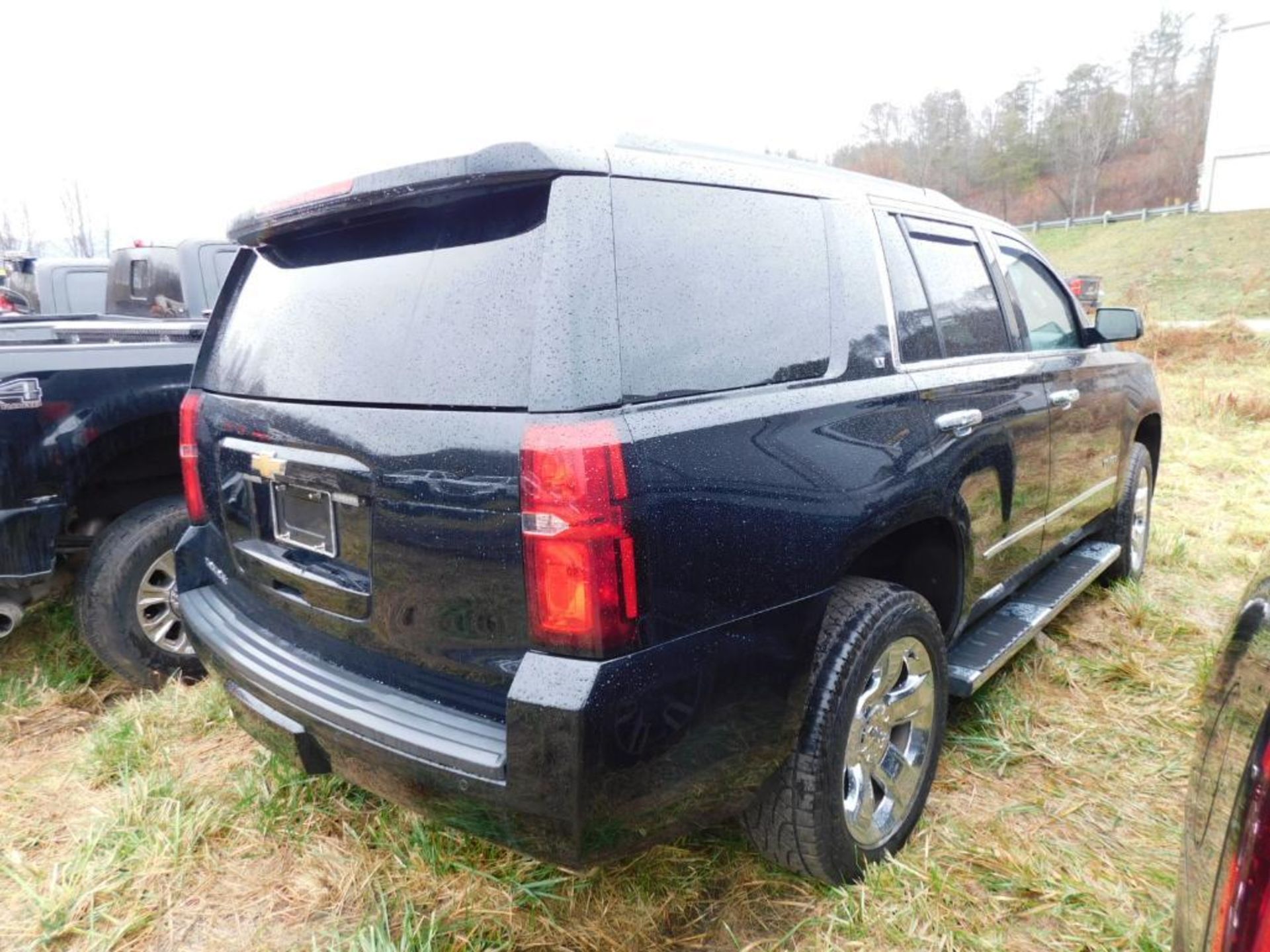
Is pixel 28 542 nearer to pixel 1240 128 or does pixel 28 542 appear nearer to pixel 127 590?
pixel 127 590

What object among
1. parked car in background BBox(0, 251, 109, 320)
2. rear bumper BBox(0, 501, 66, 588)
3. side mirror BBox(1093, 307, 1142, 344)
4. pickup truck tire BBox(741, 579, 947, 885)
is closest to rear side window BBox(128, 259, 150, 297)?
parked car in background BBox(0, 251, 109, 320)

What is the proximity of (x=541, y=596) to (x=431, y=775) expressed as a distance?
472mm

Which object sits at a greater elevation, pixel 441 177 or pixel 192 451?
pixel 441 177

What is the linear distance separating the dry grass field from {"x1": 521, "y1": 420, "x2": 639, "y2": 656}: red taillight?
2.67ft

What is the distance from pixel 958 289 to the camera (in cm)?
285

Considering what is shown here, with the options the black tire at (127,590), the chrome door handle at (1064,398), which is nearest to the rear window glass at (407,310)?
the black tire at (127,590)

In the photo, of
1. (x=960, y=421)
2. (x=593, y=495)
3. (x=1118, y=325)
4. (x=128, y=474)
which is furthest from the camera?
(x=1118, y=325)

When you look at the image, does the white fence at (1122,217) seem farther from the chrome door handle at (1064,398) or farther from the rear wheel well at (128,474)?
the rear wheel well at (128,474)

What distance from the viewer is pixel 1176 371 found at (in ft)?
39.8

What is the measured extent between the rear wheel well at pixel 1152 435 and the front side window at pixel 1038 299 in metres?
1.02

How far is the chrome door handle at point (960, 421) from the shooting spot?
2410mm

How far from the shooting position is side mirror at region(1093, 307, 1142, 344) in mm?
3721

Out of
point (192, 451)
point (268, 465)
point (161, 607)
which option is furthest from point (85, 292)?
point (268, 465)

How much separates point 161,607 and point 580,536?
111 inches
